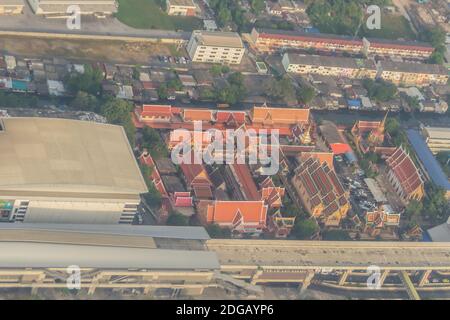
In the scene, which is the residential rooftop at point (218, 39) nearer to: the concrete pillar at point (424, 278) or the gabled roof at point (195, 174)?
the gabled roof at point (195, 174)

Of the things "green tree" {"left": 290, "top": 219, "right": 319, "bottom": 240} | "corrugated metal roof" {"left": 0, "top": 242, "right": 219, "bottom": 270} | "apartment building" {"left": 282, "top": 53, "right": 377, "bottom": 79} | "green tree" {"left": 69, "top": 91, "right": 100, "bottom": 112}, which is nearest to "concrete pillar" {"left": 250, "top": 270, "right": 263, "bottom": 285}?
"corrugated metal roof" {"left": 0, "top": 242, "right": 219, "bottom": 270}

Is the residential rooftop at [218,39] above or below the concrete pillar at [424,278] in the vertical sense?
above

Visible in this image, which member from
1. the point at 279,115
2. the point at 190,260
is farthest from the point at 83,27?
the point at 190,260

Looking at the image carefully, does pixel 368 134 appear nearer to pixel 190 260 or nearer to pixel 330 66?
pixel 330 66

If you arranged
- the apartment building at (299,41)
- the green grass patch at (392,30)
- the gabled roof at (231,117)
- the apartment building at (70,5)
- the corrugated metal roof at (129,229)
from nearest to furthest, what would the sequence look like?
the corrugated metal roof at (129,229) < the gabled roof at (231,117) < the apartment building at (70,5) < the apartment building at (299,41) < the green grass patch at (392,30)

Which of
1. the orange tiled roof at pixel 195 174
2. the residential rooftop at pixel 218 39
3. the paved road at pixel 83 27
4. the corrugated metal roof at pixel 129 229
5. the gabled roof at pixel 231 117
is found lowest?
the paved road at pixel 83 27

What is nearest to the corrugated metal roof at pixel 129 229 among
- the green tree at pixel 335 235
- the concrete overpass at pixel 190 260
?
the concrete overpass at pixel 190 260
